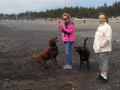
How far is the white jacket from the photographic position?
7.03 m

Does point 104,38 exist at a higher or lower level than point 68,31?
lower

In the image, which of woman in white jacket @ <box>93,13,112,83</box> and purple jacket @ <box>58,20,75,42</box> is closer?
woman in white jacket @ <box>93,13,112,83</box>

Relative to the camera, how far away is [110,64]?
9.88 meters

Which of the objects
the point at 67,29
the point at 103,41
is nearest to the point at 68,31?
the point at 67,29

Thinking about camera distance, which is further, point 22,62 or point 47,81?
point 22,62

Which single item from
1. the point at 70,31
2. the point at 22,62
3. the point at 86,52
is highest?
the point at 70,31

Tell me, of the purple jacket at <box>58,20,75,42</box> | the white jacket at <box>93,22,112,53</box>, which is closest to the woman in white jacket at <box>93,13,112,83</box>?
the white jacket at <box>93,22,112,53</box>

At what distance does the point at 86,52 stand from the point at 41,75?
1.84 meters

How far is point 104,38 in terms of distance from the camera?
23.2ft

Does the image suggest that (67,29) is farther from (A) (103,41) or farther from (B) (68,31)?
(A) (103,41)

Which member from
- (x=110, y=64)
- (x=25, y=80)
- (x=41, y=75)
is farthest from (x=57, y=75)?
(x=110, y=64)

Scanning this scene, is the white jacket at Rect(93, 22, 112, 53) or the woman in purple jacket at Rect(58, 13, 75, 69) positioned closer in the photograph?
A: the white jacket at Rect(93, 22, 112, 53)

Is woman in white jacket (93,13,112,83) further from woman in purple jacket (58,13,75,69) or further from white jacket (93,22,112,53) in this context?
woman in purple jacket (58,13,75,69)

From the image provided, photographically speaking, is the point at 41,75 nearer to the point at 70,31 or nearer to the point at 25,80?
the point at 25,80
